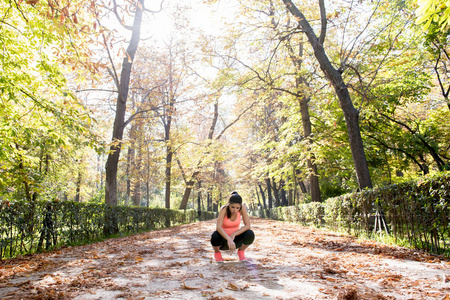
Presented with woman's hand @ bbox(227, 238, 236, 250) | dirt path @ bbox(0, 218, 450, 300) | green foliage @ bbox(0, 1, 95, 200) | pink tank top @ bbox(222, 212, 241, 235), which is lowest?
dirt path @ bbox(0, 218, 450, 300)

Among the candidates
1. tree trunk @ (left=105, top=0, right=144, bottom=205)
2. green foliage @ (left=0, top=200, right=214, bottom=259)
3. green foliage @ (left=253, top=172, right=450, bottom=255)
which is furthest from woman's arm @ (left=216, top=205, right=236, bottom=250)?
tree trunk @ (left=105, top=0, right=144, bottom=205)

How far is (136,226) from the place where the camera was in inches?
583

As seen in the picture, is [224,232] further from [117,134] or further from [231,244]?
[117,134]

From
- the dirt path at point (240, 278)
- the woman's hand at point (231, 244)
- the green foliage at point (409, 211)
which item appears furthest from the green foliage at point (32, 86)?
the green foliage at point (409, 211)

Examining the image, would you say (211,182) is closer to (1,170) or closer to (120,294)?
(1,170)

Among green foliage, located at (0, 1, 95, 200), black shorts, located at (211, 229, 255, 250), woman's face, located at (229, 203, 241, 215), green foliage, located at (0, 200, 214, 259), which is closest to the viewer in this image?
woman's face, located at (229, 203, 241, 215)

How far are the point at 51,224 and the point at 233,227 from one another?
587cm

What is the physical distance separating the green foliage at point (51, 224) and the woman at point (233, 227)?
15.2 feet

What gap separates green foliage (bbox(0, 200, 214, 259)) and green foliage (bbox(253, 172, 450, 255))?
27.5 ft

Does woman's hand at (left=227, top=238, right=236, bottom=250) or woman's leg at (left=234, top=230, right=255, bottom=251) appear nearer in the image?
woman's hand at (left=227, top=238, right=236, bottom=250)

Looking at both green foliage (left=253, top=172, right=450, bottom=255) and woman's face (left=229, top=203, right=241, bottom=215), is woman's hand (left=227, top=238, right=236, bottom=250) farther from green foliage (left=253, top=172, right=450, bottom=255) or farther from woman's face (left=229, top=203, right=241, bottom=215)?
green foliage (left=253, top=172, right=450, bottom=255)

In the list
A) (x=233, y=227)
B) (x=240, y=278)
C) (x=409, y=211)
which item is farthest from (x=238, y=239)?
(x=409, y=211)

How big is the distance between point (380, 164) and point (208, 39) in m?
12.6

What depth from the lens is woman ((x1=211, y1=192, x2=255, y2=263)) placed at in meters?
4.70
